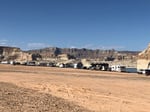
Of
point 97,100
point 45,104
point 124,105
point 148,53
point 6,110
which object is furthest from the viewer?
point 148,53

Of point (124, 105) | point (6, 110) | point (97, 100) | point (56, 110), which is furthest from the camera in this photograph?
point (97, 100)

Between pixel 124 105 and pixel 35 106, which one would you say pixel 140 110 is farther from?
pixel 35 106

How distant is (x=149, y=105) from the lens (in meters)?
19.0

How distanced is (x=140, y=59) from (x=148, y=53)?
2987mm

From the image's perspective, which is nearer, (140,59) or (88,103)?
(88,103)

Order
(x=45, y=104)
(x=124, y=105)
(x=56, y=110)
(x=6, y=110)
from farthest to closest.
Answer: (x=124, y=105) < (x=45, y=104) < (x=56, y=110) < (x=6, y=110)

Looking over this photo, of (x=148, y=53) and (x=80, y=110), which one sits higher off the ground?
(x=148, y=53)

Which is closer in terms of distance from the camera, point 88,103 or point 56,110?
point 56,110

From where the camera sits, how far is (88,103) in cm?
1889

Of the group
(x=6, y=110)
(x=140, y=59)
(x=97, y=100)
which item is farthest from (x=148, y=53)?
(x=6, y=110)

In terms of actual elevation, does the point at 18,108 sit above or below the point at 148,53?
below

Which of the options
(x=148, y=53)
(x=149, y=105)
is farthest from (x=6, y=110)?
(x=148, y=53)

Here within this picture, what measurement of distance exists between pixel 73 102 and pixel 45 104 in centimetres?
247

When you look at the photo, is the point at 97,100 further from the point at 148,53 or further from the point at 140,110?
the point at 148,53
